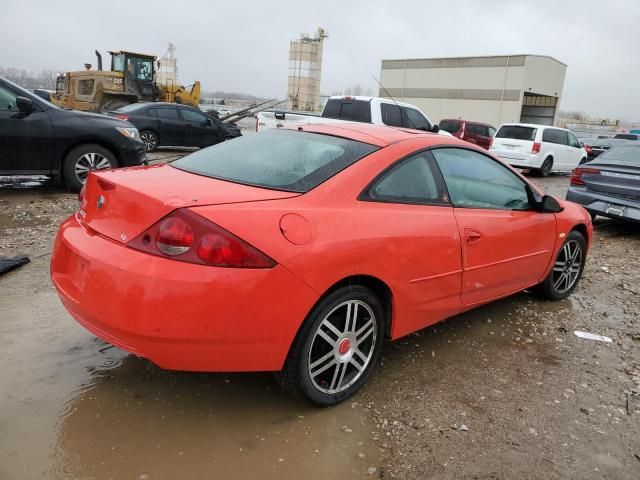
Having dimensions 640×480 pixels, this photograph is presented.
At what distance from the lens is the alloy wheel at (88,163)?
725 cm

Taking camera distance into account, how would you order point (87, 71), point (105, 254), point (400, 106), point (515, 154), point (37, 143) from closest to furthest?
point (105, 254)
point (37, 143)
point (400, 106)
point (515, 154)
point (87, 71)

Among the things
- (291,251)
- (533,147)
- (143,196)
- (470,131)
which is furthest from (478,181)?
(470,131)

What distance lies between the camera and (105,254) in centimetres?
231

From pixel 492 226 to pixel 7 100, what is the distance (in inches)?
255

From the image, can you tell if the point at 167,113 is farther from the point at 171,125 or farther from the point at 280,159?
the point at 280,159

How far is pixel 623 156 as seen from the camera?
25.1ft

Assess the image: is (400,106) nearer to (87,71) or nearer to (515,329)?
(515,329)

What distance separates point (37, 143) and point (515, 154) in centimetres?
1281

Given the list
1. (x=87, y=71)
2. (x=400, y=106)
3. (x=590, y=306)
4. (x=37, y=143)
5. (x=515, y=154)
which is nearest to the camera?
(x=590, y=306)

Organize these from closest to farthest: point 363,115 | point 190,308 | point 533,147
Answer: point 190,308 → point 363,115 → point 533,147

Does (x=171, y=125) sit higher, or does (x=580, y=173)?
(x=580, y=173)

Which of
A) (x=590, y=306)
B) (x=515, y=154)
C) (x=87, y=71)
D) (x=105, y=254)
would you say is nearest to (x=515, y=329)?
(x=590, y=306)

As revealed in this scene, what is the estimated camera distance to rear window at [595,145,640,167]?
→ 7.30 metres

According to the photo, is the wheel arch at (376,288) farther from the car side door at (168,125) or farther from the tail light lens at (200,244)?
the car side door at (168,125)
